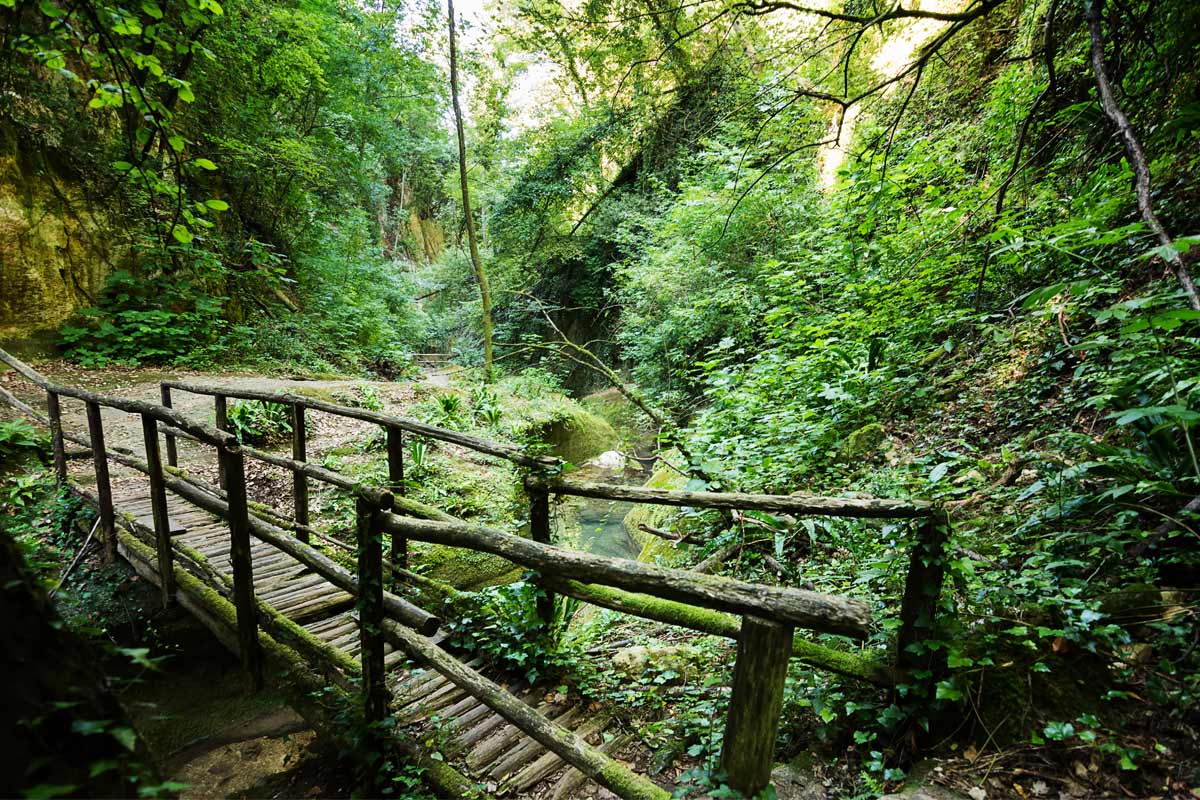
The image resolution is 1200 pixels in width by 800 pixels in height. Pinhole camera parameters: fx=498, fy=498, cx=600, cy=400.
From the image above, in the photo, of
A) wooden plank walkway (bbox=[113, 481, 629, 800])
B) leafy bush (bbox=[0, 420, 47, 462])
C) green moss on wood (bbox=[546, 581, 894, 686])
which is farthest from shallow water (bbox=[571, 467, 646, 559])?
leafy bush (bbox=[0, 420, 47, 462])

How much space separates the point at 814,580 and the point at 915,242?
3.85m

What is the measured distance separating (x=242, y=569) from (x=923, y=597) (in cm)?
364

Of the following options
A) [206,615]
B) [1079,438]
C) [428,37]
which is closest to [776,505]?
[1079,438]

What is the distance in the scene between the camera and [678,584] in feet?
5.16

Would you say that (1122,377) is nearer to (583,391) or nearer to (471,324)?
(583,391)

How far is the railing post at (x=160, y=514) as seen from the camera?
3658mm

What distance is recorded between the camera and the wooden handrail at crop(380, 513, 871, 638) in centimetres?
132

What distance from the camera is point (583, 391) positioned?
53.7 feet

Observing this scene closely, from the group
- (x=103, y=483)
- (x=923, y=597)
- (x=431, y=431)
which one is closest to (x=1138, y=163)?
(x=923, y=597)

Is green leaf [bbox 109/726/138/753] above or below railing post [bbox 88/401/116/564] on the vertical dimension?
above

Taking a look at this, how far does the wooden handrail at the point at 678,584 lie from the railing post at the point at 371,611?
0.84 ft

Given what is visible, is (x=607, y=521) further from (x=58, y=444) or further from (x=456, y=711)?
(x=58, y=444)

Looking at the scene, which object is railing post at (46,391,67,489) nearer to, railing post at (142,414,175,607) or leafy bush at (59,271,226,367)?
railing post at (142,414,175,607)

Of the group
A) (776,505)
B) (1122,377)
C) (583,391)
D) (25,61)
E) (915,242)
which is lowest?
(583,391)
